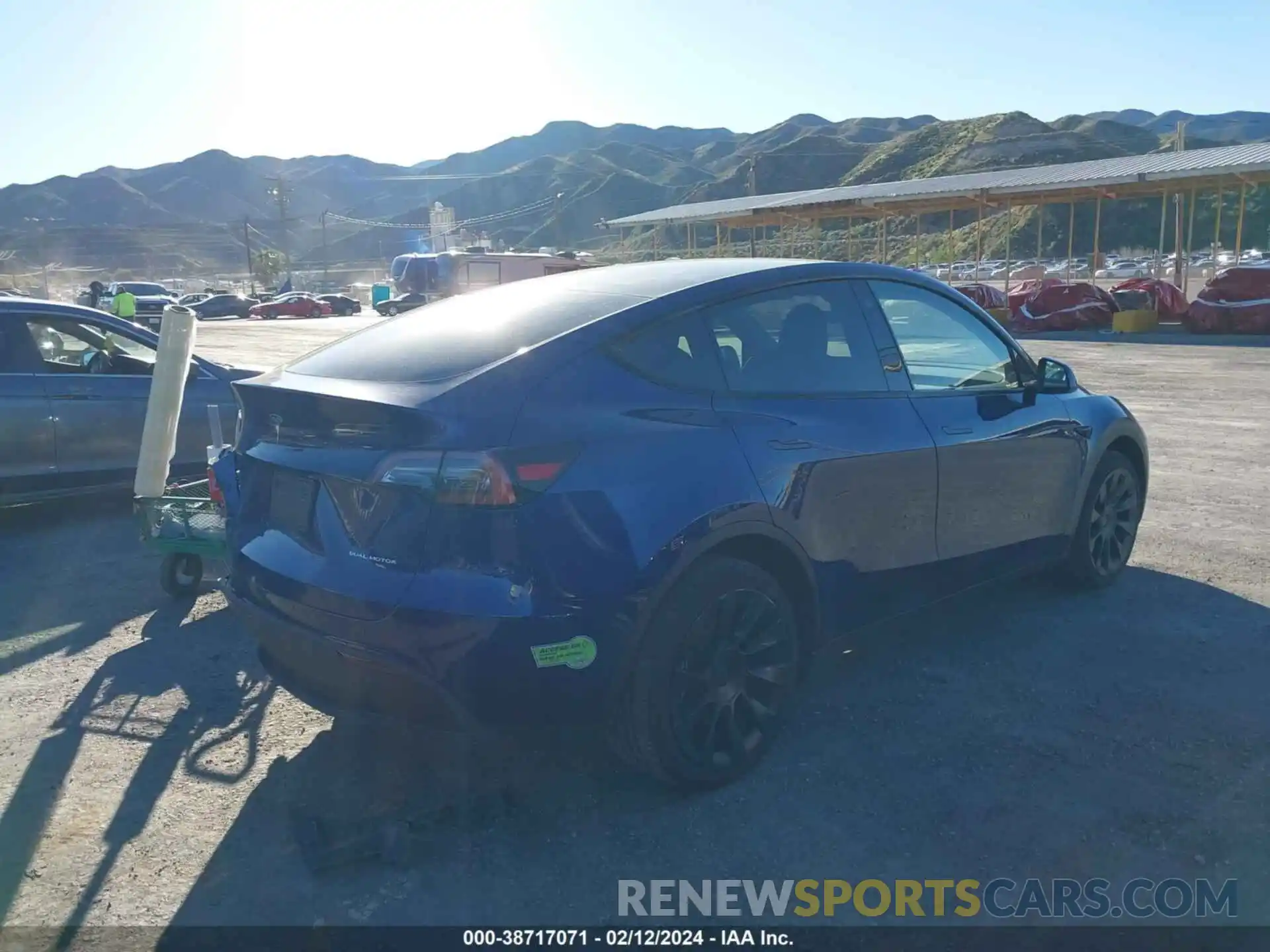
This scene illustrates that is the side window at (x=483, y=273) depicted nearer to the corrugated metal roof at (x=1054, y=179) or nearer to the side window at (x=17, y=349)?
the corrugated metal roof at (x=1054, y=179)

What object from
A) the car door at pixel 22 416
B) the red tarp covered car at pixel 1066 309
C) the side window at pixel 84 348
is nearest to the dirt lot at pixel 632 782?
the car door at pixel 22 416

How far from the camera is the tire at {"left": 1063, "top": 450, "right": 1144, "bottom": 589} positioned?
18.1 ft

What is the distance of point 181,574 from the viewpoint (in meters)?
5.94

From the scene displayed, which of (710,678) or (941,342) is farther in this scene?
(941,342)

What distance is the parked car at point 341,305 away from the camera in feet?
180

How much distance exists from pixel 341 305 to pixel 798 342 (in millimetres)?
54088

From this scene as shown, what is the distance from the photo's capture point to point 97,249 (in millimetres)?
122812

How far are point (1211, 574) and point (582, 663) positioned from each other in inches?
166

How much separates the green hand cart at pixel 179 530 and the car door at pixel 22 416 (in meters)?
2.13

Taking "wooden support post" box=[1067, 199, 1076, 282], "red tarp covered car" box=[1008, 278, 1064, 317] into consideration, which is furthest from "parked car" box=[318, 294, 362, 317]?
"red tarp covered car" box=[1008, 278, 1064, 317]

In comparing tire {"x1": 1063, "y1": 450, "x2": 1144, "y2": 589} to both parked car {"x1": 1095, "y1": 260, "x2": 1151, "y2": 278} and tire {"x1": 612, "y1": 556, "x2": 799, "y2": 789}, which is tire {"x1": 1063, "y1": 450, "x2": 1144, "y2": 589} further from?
parked car {"x1": 1095, "y1": 260, "x2": 1151, "y2": 278}

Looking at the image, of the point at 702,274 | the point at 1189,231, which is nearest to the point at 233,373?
the point at 702,274

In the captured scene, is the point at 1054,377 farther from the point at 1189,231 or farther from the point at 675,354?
the point at 1189,231

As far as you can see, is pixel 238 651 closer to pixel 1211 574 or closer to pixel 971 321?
pixel 971 321
